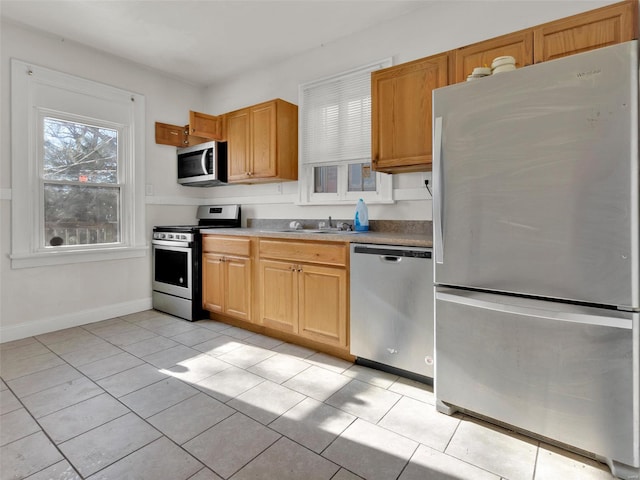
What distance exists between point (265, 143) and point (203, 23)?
3.71 feet

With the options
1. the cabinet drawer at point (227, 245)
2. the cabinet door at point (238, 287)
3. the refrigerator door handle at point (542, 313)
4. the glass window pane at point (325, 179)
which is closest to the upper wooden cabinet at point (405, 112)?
the glass window pane at point (325, 179)

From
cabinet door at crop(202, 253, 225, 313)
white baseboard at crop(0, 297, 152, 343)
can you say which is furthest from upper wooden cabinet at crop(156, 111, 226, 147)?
white baseboard at crop(0, 297, 152, 343)

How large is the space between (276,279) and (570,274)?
203 centimetres

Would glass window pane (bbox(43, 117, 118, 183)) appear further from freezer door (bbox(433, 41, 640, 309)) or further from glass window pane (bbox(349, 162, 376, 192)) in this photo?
freezer door (bbox(433, 41, 640, 309))

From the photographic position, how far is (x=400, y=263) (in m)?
2.16

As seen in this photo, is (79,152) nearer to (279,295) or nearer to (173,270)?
(173,270)

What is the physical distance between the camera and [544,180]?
152cm

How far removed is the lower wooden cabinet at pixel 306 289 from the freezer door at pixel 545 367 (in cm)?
80

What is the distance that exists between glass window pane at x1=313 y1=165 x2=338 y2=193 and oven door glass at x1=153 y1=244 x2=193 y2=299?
1481mm

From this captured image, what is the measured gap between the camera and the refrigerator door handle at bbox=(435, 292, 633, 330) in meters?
1.39

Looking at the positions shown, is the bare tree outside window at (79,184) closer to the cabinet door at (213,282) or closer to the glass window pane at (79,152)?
the glass window pane at (79,152)

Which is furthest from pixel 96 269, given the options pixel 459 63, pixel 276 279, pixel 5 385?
pixel 459 63

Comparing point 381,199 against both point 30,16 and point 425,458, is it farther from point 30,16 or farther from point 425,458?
point 30,16

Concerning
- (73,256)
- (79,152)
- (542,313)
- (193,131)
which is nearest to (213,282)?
(73,256)
